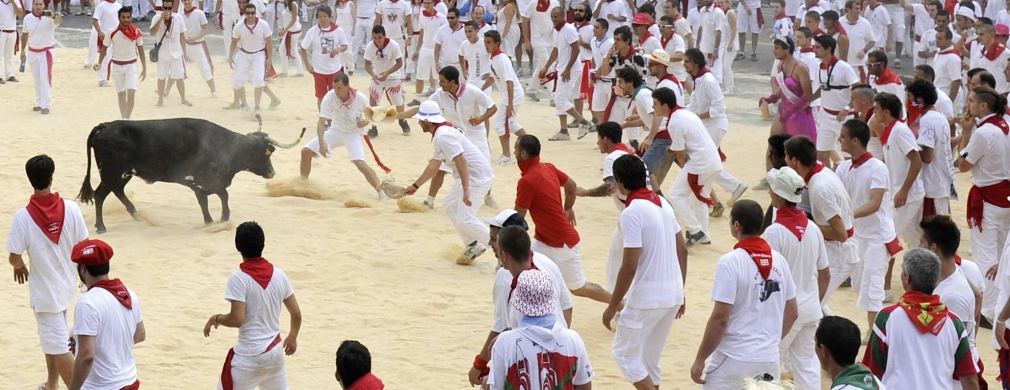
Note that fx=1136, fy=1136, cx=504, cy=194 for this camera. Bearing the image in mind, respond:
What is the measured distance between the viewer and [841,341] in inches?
191

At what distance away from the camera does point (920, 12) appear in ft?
67.2

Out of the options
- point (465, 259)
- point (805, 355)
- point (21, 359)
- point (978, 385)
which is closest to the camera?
point (978, 385)

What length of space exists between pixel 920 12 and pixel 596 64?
773 centimetres

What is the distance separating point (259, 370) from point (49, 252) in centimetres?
182

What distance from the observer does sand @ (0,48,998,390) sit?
8344mm

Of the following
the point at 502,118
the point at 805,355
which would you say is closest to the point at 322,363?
the point at 805,355

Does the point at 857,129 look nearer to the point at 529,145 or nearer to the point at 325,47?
the point at 529,145

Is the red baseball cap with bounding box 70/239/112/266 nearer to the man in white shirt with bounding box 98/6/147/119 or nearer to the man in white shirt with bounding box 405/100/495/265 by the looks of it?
the man in white shirt with bounding box 405/100/495/265

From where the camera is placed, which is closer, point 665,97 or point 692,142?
point 665,97

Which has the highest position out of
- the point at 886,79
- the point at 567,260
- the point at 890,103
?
the point at 890,103

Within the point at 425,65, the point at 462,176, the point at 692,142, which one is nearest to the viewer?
the point at 462,176

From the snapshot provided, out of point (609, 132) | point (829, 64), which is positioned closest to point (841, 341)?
point (609, 132)

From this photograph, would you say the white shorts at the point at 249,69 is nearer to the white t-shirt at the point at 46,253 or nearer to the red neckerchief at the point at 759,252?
the white t-shirt at the point at 46,253

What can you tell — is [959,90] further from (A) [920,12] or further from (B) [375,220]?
(B) [375,220]
